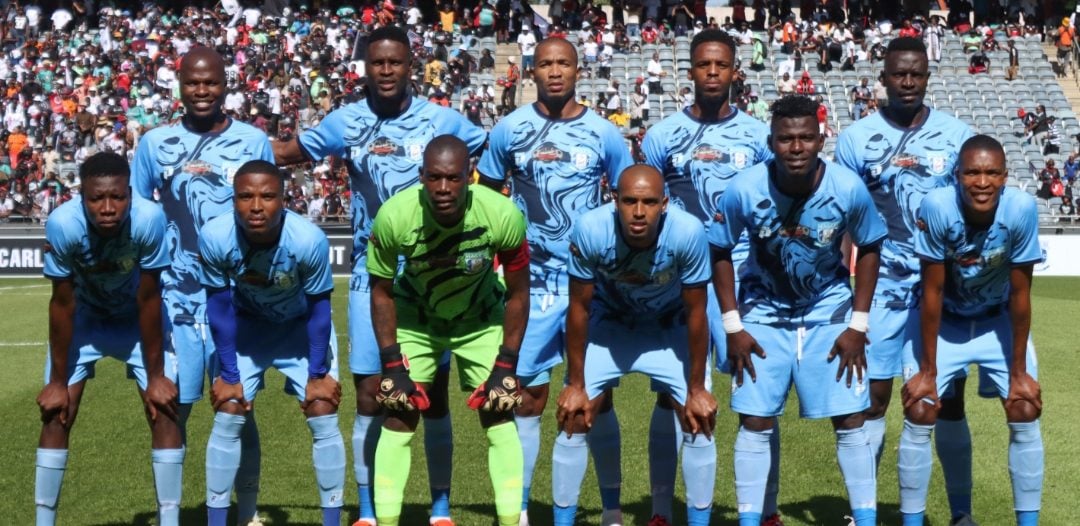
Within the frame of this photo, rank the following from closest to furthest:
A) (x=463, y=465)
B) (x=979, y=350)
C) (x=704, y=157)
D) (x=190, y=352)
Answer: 1. (x=979, y=350)
2. (x=190, y=352)
3. (x=704, y=157)
4. (x=463, y=465)

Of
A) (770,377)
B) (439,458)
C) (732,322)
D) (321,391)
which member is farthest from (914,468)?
(321,391)

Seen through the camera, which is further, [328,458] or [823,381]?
[328,458]

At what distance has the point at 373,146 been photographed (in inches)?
322

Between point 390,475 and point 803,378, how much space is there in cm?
220

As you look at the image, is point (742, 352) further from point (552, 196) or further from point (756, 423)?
point (552, 196)

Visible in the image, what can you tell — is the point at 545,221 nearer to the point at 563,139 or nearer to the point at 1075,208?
the point at 563,139

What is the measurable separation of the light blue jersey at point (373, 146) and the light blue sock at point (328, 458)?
89cm

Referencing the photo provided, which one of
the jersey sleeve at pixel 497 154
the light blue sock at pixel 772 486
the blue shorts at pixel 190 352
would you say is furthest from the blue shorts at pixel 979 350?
the blue shorts at pixel 190 352

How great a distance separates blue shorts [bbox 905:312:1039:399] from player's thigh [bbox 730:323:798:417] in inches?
36.8

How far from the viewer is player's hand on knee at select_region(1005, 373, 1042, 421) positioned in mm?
7395

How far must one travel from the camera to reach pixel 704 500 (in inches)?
294

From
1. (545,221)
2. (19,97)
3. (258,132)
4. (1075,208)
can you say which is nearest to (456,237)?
(545,221)

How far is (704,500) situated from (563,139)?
224 centimetres

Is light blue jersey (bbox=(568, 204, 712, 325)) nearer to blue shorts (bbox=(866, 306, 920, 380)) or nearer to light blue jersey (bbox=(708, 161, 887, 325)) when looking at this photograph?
light blue jersey (bbox=(708, 161, 887, 325))
